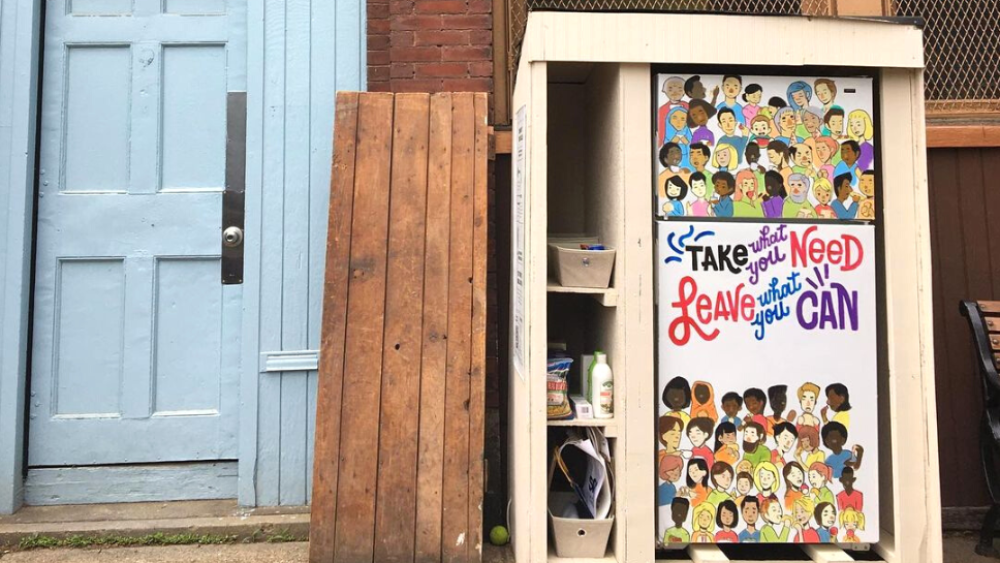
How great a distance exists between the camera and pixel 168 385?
326 cm

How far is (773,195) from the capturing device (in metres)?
2.47

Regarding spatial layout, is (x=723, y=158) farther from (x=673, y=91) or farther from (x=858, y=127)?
(x=858, y=127)

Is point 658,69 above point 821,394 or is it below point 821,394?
above

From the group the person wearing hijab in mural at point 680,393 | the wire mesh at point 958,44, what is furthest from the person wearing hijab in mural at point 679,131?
the wire mesh at point 958,44

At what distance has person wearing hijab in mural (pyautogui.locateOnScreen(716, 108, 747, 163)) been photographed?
2465mm

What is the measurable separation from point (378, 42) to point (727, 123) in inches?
73.3

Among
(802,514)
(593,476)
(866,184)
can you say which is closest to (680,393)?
(593,476)

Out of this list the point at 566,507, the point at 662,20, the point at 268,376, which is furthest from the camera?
the point at 268,376

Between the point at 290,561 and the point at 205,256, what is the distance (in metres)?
1.59

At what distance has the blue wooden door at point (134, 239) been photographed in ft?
10.6

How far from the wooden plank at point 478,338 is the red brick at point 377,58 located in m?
0.65

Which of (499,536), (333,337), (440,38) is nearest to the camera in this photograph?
(333,337)

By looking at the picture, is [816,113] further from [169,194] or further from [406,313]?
[169,194]

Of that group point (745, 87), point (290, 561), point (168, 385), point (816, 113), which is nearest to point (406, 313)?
point (290, 561)
